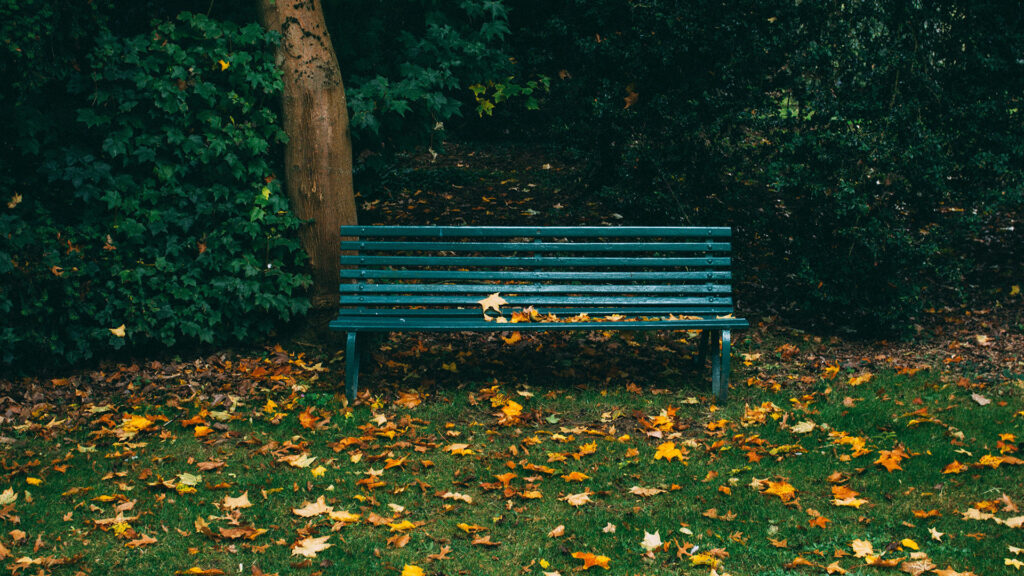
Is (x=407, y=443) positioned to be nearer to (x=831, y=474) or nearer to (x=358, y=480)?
(x=358, y=480)

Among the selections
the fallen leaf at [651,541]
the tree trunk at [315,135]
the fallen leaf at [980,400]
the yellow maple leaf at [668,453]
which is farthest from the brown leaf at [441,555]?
the fallen leaf at [980,400]

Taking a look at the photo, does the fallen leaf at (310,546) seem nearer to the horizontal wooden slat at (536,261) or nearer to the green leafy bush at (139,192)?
the horizontal wooden slat at (536,261)

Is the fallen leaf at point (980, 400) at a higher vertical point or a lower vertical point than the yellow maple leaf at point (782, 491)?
higher

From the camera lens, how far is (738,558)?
3.40 metres

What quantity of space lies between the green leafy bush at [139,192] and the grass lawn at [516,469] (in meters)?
0.44

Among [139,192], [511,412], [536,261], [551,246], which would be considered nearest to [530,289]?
[536,261]

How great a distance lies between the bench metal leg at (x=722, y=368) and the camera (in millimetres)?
5219

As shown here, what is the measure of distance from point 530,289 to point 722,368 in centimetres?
128

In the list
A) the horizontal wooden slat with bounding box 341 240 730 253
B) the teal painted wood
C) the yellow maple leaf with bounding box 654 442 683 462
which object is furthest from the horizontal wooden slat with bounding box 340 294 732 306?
the yellow maple leaf with bounding box 654 442 683 462

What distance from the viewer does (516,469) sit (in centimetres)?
430

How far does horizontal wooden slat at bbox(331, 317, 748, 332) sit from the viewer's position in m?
5.16

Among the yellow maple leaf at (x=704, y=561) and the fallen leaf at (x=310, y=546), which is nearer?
the yellow maple leaf at (x=704, y=561)

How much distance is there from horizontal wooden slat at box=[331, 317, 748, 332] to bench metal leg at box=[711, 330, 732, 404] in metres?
0.10

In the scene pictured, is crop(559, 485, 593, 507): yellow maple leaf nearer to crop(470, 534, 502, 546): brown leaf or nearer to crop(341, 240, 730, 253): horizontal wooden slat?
crop(470, 534, 502, 546): brown leaf
